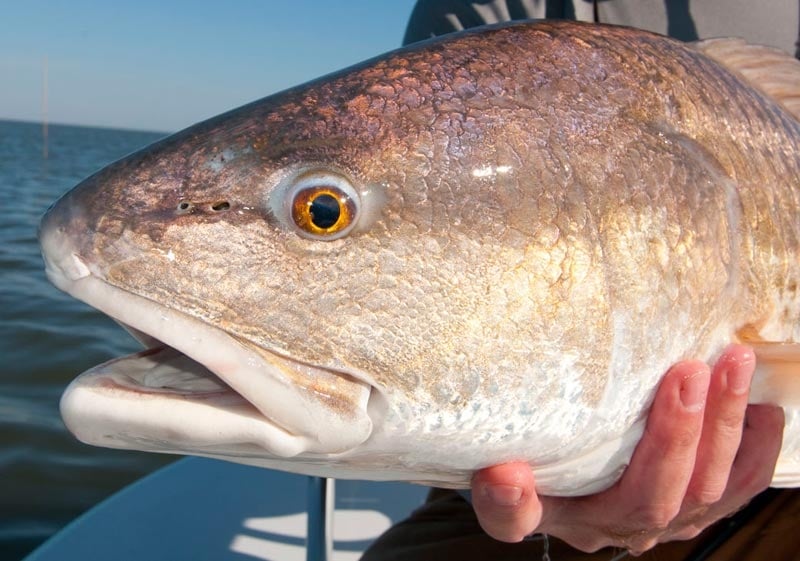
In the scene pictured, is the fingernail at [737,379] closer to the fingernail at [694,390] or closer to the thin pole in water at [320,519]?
the fingernail at [694,390]

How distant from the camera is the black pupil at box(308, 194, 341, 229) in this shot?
4.08ft

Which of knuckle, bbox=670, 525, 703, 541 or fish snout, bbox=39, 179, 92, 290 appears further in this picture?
knuckle, bbox=670, 525, 703, 541

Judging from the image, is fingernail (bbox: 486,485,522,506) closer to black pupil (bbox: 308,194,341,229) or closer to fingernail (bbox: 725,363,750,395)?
fingernail (bbox: 725,363,750,395)

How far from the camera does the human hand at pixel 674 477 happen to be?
1496 mm

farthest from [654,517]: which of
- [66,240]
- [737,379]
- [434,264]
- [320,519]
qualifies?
[66,240]

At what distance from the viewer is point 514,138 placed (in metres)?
1.39

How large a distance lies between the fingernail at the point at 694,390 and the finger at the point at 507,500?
335 millimetres

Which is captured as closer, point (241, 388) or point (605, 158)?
point (241, 388)

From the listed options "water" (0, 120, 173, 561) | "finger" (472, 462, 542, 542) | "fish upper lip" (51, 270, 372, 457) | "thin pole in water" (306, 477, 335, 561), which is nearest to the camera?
"fish upper lip" (51, 270, 372, 457)

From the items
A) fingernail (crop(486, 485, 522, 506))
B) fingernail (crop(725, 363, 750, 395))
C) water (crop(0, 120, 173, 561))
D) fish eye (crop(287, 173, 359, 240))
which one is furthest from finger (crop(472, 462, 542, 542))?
water (crop(0, 120, 173, 561))

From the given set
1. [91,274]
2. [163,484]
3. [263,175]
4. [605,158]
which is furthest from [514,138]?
[163,484]

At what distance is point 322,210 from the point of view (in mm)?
1246

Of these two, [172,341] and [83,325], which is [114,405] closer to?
[172,341]

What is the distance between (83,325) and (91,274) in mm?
7373
